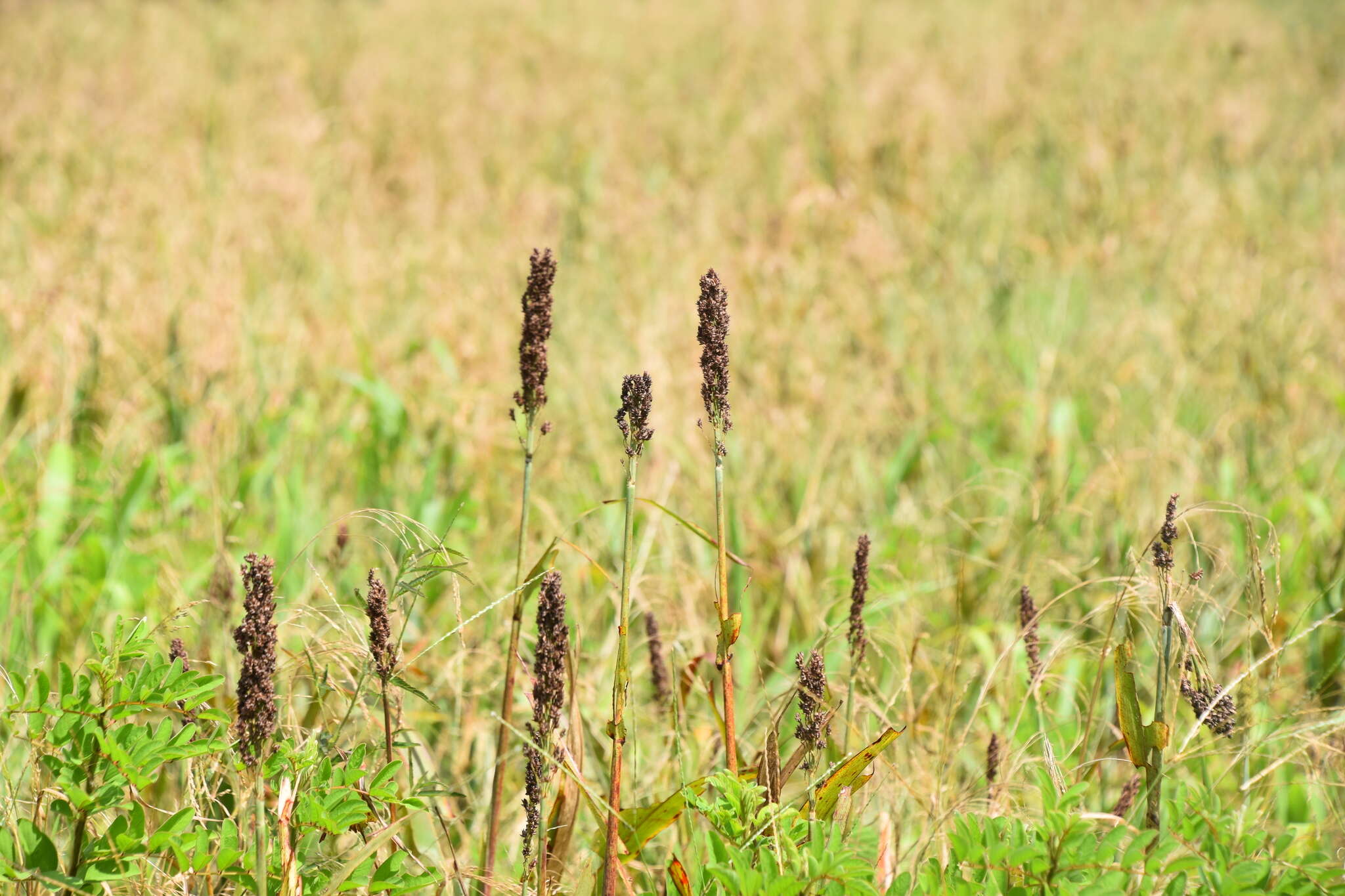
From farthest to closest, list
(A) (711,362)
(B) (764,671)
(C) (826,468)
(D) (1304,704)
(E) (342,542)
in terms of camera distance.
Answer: (C) (826,468) < (B) (764,671) < (D) (1304,704) < (E) (342,542) < (A) (711,362)

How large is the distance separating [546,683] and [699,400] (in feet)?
7.86

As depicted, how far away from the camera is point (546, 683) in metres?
1.09

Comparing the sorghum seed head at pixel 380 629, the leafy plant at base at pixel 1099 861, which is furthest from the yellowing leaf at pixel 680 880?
the sorghum seed head at pixel 380 629

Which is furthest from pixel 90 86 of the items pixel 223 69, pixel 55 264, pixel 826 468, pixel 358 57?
pixel 826 468

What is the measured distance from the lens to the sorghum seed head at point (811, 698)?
111cm

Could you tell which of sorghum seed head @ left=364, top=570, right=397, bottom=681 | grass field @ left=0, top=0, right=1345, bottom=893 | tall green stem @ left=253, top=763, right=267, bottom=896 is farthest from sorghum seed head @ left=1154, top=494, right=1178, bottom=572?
tall green stem @ left=253, top=763, right=267, bottom=896

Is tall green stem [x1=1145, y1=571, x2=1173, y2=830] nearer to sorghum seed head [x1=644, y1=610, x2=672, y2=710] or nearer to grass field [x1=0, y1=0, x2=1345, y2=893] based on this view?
grass field [x1=0, y1=0, x2=1345, y2=893]

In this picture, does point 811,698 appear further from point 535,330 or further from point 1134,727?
point 535,330

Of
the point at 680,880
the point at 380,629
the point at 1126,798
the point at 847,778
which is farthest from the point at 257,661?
the point at 1126,798

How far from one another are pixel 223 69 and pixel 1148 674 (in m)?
7.32

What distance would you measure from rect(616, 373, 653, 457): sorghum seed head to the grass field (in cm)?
7

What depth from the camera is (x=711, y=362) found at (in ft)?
3.43

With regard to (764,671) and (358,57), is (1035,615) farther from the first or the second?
(358,57)

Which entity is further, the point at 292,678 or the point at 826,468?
the point at 826,468
